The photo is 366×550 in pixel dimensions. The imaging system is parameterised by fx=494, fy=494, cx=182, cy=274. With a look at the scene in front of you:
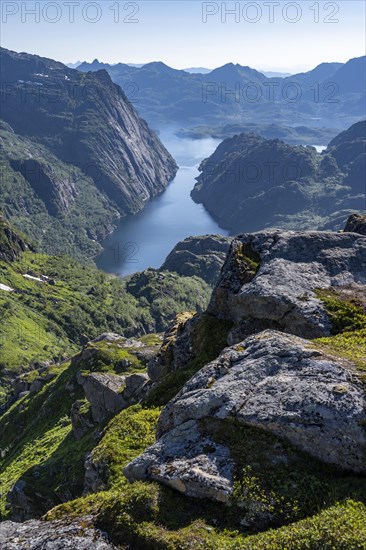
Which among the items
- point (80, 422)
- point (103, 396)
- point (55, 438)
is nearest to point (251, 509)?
point (103, 396)

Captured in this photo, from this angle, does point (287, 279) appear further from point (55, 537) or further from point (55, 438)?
point (55, 438)

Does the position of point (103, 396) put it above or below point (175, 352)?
below

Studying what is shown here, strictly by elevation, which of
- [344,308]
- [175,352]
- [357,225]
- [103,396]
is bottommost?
[103,396]

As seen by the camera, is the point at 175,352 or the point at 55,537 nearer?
the point at 55,537

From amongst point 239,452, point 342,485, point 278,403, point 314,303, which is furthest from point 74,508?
point 314,303

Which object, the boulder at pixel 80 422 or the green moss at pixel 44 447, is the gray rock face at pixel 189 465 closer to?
the green moss at pixel 44 447

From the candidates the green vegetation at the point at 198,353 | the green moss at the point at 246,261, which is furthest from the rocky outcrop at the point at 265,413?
the green moss at the point at 246,261
